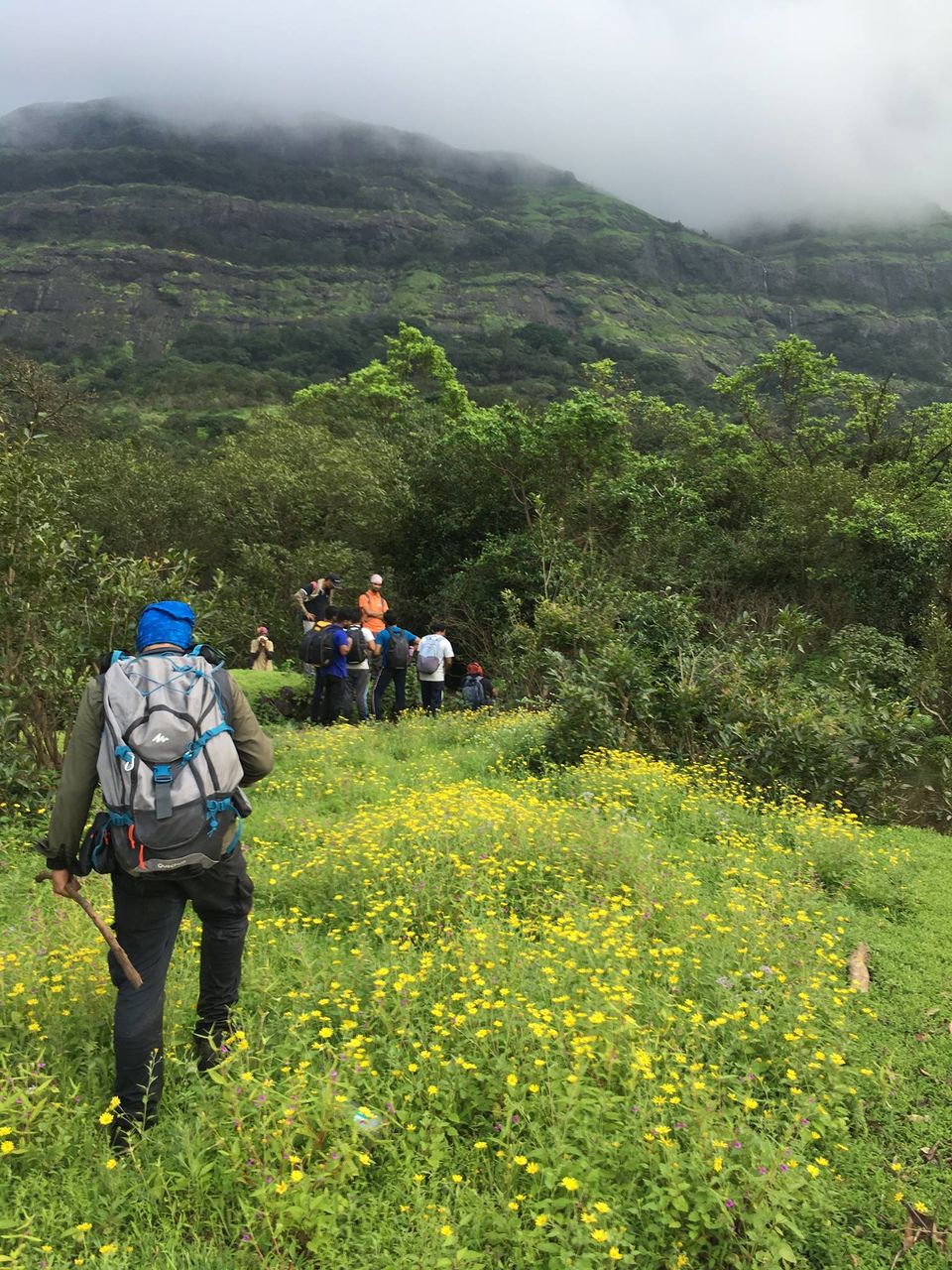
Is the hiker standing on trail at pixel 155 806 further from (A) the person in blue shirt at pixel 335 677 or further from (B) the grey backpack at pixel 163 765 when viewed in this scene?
(A) the person in blue shirt at pixel 335 677

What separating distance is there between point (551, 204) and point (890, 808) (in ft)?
664

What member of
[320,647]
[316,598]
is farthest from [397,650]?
[316,598]

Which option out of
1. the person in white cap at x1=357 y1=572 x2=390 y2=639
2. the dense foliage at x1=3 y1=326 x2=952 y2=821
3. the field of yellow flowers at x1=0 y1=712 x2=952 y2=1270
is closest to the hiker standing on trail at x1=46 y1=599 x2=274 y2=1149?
the field of yellow flowers at x1=0 y1=712 x2=952 y2=1270

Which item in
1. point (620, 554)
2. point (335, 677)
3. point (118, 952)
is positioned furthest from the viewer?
point (620, 554)

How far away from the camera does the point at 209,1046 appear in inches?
135

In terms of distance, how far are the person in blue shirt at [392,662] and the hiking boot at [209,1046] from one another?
812 cm

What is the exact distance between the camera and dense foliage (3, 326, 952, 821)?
827 cm

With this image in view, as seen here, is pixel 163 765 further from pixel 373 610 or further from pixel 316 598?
pixel 316 598

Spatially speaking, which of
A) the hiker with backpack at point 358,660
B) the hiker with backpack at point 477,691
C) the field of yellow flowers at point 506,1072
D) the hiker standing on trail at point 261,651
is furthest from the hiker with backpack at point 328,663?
the field of yellow flowers at point 506,1072

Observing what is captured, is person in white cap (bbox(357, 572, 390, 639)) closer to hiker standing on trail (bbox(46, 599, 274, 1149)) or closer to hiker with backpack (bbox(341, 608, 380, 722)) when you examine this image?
hiker with backpack (bbox(341, 608, 380, 722))

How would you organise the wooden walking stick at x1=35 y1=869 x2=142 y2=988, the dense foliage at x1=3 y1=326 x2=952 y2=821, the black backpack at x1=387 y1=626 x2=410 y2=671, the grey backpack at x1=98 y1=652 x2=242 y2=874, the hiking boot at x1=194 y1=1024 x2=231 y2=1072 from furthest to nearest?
the black backpack at x1=387 y1=626 x2=410 y2=671
the dense foliage at x1=3 y1=326 x2=952 y2=821
the hiking boot at x1=194 y1=1024 x2=231 y2=1072
the wooden walking stick at x1=35 y1=869 x2=142 y2=988
the grey backpack at x1=98 y1=652 x2=242 y2=874

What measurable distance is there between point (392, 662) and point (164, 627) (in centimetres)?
845

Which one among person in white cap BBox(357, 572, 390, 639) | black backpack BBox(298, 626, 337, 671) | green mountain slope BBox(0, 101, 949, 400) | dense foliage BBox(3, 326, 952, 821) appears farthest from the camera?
green mountain slope BBox(0, 101, 949, 400)

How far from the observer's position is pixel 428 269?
138250 millimetres
